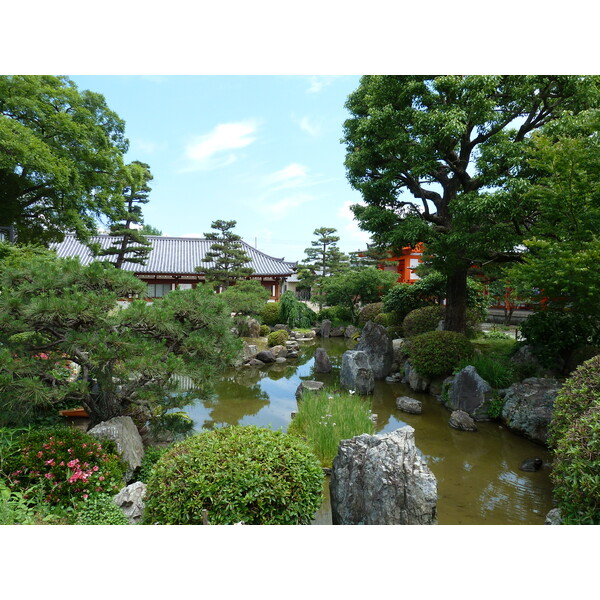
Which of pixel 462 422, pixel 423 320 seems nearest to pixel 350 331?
pixel 423 320

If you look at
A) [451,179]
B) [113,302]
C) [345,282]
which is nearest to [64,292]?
[113,302]

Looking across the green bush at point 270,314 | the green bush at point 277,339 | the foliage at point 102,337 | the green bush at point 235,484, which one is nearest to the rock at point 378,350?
the green bush at point 277,339

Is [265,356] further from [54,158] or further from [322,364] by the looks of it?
[54,158]

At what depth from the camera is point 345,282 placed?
16.7 metres

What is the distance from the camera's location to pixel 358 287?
54.3ft

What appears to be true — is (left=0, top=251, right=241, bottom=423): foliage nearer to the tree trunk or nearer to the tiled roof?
the tree trunk

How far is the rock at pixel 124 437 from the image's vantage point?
3.88 m

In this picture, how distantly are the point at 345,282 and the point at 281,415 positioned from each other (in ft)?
33.8

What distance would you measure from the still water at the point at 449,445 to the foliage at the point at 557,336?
174 centimetres

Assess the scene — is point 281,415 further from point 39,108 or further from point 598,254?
point 39,108

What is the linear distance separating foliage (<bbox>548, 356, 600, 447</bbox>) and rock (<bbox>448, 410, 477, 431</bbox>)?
222cm

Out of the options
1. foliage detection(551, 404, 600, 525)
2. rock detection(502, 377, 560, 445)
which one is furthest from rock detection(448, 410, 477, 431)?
foliage detection(551, 404, 600, 525)

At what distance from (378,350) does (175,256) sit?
1538 centimetres

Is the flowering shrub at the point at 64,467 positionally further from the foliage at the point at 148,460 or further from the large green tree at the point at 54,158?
the large green tree at the point at 54,158
